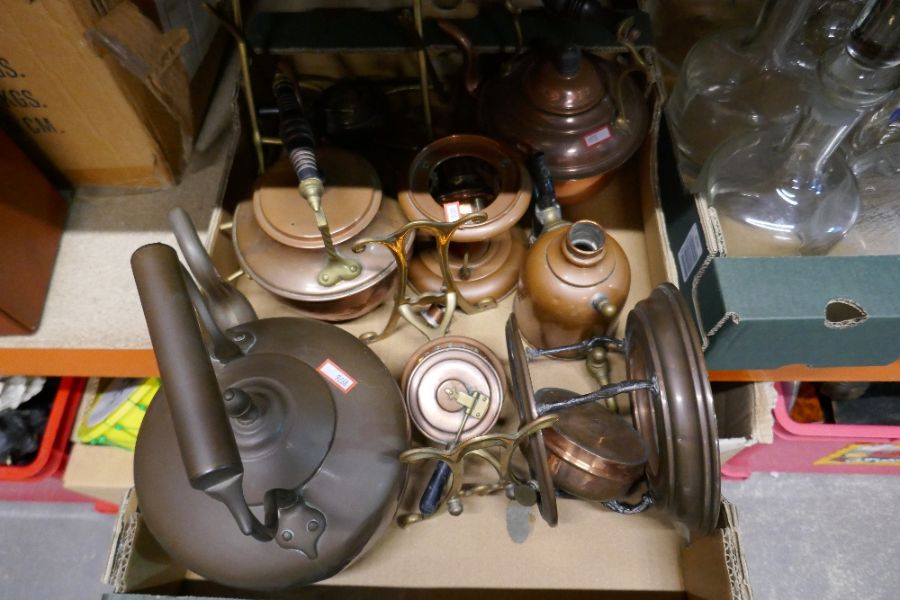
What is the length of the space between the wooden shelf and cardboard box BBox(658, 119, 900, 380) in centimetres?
67

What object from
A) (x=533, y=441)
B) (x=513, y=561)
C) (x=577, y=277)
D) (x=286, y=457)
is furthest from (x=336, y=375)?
(x=513, y=561)

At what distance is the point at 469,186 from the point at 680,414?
1.43 ft

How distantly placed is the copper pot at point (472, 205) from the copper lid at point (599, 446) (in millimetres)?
256

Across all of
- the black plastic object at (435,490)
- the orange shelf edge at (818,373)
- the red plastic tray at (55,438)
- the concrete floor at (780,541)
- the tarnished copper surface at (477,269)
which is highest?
the tarnished copper surface at (477,269)

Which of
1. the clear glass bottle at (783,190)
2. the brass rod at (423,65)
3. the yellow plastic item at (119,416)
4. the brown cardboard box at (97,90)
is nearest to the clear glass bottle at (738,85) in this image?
the clear glass bottle at (783,190)

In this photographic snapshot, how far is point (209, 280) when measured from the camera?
63cm

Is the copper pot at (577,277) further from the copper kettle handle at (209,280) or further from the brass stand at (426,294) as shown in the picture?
the copper kettle handle at (209,280)

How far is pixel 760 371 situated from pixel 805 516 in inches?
20.8

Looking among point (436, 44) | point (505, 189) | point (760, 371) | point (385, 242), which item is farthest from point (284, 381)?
point (760, 371)

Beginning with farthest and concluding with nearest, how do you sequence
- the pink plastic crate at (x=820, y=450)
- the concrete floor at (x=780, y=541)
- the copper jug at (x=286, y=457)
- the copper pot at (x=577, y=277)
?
the concrete floor at (x=780, y=541) → the pink plastic crate at (x=820, y=450) → the copper pot at (x=577, y=277) → the copper jug at (x=286, y=457)

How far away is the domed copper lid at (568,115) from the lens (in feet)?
2.66

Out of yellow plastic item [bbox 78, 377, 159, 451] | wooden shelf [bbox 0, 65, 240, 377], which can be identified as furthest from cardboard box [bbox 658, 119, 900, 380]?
yellow plastic item [bbox 78, 377, 159, 451]

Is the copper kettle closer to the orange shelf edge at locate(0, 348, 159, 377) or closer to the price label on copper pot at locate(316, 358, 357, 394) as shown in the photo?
the price label on copper pot at locate(316, 358, 357, 394)

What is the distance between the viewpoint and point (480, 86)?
89cm
